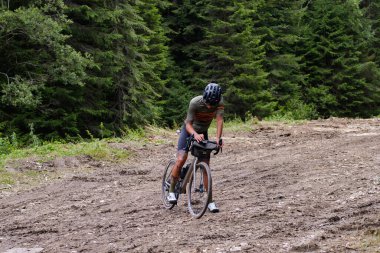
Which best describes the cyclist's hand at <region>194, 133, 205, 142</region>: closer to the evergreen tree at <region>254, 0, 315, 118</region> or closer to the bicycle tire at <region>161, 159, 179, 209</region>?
the bicycle tire at <region>161, 159, 179, 209</region>

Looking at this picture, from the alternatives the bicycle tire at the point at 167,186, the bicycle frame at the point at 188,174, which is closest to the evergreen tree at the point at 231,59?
the bicycle tire at the point at 167,186

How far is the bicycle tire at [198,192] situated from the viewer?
297 inches

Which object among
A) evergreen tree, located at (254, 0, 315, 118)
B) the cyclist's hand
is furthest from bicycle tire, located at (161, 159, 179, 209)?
evergreen tree, located at (254, 0, 315, 118)

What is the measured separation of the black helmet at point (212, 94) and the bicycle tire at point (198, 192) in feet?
3.06

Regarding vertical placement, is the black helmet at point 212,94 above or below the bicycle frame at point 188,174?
above

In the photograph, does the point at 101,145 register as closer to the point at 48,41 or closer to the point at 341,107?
the point at 48,41

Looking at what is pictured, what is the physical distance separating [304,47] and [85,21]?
23.1 meters

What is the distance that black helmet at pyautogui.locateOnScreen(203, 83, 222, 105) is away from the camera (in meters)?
7.52

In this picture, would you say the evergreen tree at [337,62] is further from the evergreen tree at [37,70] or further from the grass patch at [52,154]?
the grass patch at [52,154]

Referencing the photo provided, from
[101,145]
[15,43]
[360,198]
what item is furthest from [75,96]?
[360,198]

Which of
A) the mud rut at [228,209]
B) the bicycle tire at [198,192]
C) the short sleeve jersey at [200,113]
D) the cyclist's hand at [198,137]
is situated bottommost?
the mud rut at [228,209]

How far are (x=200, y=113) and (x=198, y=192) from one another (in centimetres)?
120

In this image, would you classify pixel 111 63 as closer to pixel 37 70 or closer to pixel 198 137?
pixel 37 70

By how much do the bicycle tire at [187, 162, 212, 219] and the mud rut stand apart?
0.14 m
